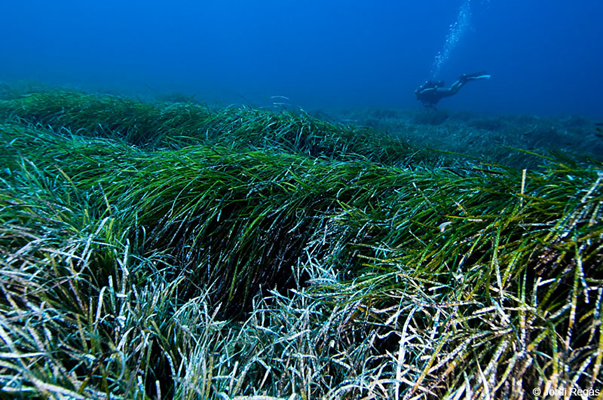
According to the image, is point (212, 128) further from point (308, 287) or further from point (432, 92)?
point (432, 92)

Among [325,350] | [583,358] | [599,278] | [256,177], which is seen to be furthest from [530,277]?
[256,177]

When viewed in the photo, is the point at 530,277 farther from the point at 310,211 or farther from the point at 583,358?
the point at 310,211

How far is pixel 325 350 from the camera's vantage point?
3.83 ft

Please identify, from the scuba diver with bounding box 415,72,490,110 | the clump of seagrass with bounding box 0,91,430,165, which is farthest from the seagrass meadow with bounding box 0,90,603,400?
the scuba diver with bounding box 415,72,490,110

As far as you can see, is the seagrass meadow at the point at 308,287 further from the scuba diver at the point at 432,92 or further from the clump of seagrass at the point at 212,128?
the scuba diver at the point at 432,92

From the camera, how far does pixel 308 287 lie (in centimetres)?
144

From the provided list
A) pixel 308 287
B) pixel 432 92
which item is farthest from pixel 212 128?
pixel 432 92

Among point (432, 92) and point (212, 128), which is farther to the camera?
point (432, 92)

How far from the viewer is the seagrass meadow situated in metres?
0.87

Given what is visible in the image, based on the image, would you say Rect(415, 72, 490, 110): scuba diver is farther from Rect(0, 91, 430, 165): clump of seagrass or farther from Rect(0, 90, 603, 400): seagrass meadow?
Rect(0, 90, 603, 400): seagrass meadow

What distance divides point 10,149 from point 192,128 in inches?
85.3

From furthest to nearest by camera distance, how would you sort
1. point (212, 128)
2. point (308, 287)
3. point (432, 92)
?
1. point (432, 92)
2. point (212, 128)
3. point (308, 287)

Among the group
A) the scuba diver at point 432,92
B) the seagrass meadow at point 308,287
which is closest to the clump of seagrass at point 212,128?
the seagrass meadow at point 308,287

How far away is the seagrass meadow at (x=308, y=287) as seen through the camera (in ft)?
2.84
